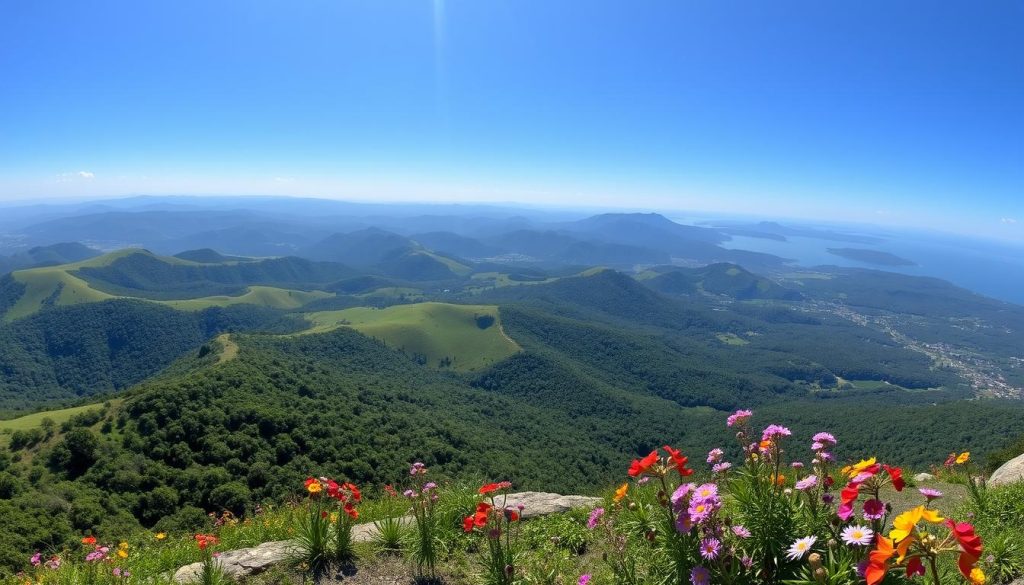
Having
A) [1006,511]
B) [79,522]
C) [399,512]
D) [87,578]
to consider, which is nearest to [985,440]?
[1006,511]

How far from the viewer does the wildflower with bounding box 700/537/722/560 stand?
3.43 metres

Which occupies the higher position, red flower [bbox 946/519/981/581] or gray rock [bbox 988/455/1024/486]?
red flower [bbox 946/519/981/581]

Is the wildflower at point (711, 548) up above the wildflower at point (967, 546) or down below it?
below

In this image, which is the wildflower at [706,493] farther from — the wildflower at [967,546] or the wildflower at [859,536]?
the wildflower at [967,546]

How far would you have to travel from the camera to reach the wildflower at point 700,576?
3486mm

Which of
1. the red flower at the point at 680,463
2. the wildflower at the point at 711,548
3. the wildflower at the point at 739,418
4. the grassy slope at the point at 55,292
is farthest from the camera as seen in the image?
the grassy slope at the point at 55,292

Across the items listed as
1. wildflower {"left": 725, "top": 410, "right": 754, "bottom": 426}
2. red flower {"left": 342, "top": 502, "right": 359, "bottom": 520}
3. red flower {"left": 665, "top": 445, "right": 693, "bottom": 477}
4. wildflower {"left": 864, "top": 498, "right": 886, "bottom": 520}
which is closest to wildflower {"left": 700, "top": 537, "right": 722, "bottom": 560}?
red flower {"left": 665, "top": 445, "right": 693, "bottom": 477}

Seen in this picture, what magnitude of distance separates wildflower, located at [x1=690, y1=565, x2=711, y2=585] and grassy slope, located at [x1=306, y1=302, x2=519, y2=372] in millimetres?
128956

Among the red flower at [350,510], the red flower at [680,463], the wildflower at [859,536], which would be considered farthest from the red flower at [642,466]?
the red flower at [350,510]

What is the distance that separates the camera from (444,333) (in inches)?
5822

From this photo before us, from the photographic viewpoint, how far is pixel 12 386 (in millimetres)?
127875

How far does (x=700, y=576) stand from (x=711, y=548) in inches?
9.4

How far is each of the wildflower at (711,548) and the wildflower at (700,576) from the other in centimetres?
11

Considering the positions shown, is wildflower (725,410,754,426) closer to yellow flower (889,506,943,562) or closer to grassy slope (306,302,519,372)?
yellow flower (889,506,943,562)
